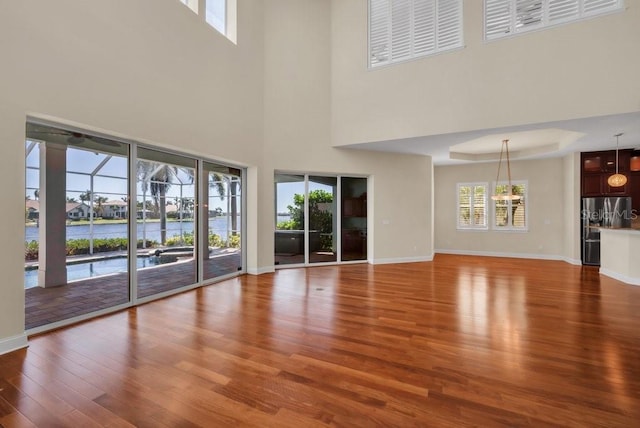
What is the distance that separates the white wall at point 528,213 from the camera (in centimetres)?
850

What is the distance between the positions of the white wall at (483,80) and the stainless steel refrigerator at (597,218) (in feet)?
12.7

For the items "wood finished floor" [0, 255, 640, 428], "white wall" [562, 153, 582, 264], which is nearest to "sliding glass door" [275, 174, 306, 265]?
"wood finished floor" [0, 255, 640, 428]

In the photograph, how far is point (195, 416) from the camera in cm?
188

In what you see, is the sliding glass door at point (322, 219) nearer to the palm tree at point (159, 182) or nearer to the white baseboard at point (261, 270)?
the white baseboard at point (261, 270)

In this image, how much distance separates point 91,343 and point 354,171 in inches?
234

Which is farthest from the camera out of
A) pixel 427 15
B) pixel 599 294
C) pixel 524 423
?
pixel 427 15

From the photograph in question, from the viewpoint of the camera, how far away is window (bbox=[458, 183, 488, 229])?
370 inches

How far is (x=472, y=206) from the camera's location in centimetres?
953

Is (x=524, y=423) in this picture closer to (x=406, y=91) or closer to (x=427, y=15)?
(x=406, y=91)

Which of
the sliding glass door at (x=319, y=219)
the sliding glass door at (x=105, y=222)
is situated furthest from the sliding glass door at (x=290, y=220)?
the sliding glass door at (x=105, y=222)

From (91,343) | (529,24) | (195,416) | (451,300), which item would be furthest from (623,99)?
(91,343)

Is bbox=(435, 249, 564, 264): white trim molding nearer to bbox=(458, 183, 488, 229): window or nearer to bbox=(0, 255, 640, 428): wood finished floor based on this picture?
bbox=(458, 183, 488, 229): window

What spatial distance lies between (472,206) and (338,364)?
340 inches

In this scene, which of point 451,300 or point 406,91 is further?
point 406,91
